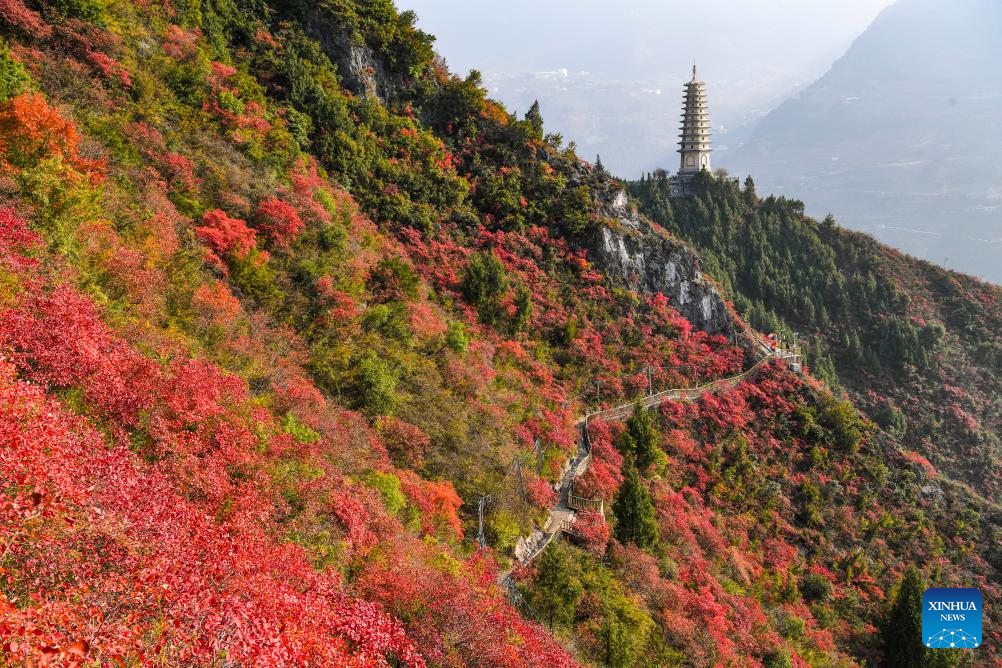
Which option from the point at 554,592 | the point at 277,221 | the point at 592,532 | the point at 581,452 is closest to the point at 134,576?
the point at 554,592

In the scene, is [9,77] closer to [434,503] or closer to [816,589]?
[434,503]

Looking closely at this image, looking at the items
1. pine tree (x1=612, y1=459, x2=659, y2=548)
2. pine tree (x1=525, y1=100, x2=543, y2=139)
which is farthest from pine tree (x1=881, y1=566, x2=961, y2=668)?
pine tree (x1=525, y1=100, x2=543, y2=139)

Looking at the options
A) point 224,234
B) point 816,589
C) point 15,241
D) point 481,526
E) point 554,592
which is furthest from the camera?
point 816,589

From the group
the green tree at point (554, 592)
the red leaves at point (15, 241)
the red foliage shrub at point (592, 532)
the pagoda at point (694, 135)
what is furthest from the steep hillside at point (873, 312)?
the red leaves at point (15, 241)

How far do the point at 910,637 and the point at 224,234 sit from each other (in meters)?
36.8

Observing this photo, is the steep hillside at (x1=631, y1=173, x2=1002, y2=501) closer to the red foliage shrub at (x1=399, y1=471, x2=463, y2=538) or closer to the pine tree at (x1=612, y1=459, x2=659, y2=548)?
the pine tree at (x1=612, y1=459, x2=659, y2=548)

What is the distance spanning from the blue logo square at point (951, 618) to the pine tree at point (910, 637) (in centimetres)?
49

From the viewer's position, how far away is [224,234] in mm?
21406

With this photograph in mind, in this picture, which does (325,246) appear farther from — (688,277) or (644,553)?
(688,277)

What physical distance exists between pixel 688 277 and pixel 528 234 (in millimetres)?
15017

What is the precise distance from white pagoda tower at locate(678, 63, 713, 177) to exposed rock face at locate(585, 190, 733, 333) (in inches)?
1590

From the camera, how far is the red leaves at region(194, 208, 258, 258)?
20906 mm

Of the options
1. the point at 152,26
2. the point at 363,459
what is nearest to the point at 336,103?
the point at 152,26

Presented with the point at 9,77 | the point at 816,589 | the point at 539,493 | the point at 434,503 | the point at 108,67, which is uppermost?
the point at 108,67
